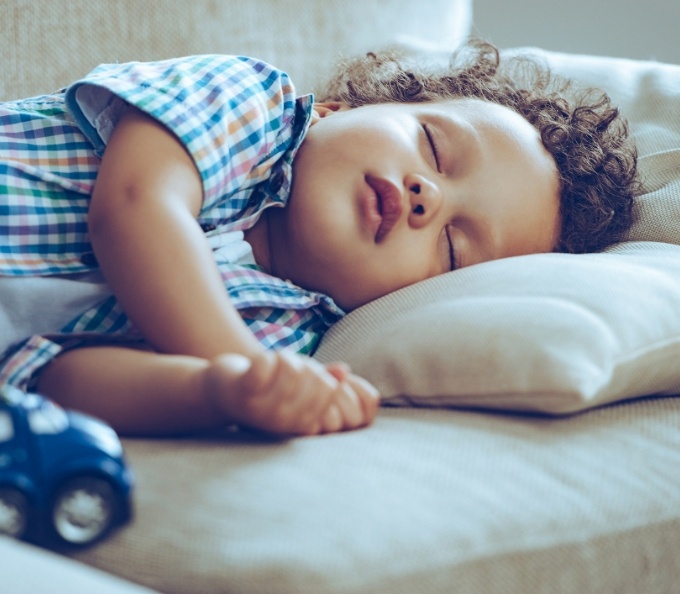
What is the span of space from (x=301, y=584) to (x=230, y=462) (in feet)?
0.49

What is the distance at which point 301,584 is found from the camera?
619mm

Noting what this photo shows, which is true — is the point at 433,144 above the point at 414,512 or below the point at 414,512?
above

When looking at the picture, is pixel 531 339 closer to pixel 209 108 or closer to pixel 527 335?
pixel 527 335

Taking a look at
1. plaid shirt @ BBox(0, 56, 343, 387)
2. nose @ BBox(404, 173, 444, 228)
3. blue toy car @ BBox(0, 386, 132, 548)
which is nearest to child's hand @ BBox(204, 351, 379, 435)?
blue toy car @ BBox(0, 386, 132, 548)

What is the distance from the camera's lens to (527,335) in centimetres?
88

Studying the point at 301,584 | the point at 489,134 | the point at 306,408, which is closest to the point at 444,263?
the point at 489,134

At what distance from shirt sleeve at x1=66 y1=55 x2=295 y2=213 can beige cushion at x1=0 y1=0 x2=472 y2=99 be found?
1.64 ft

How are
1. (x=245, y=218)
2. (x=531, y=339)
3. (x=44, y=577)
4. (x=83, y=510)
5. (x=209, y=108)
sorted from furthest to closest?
(x=245, y=218) < (x=209, y=108) < (x=531, y=339) < (x=83, y=510) < (x=44, y=577)

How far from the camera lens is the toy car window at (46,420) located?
2.06 ft

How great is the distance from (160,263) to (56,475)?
0.29 metres

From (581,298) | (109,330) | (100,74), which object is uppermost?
(100,74)

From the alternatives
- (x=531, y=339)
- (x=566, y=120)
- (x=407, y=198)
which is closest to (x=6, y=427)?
(x=531, y=339)

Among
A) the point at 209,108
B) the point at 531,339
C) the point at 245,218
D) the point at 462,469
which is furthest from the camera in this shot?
the point at 245,218

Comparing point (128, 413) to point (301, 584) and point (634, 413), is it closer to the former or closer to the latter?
point (301, 584)
